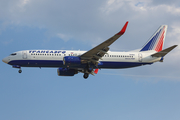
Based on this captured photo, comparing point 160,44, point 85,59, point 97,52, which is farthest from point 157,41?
point 85,59

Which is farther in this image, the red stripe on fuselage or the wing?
the red stripe on fuselage

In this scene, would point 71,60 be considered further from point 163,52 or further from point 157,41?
point 157,41

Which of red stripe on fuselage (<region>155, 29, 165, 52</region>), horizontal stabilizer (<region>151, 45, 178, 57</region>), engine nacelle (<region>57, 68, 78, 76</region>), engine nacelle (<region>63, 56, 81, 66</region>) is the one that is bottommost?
engine nacelle (<region>57, 68, 78, 76</region>)

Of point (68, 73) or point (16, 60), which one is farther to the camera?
point (68, 73)

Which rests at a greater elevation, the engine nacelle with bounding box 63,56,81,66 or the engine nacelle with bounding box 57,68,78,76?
the engine nacelle with bounding box 63,56,81,66

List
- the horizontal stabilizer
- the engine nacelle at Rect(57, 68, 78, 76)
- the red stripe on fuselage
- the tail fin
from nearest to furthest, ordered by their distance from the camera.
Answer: the horizontal stabilizer, the engine nacelle at Rect(57, 68, 78, 76), the tail fin, the red stripe on fuselage

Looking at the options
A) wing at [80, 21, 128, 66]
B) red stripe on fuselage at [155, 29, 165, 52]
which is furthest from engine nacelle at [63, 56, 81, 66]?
→ red stripe on fuselage at [155, 29, 165, 52]

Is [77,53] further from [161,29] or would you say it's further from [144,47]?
[161,29]

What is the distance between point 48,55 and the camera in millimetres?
47281

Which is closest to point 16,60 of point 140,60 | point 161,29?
point 140,60

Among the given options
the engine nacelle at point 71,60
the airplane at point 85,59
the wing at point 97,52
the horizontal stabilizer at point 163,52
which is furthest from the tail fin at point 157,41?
the engine nacelle at point 71,60

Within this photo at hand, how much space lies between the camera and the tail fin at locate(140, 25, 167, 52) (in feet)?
175

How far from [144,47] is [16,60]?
23.3 m

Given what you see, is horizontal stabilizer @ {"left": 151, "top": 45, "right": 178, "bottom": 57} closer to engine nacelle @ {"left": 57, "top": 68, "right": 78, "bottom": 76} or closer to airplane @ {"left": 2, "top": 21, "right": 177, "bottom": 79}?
airplane @ {"left": 2, "top": 21, "right": 177, "bottom": 79}
